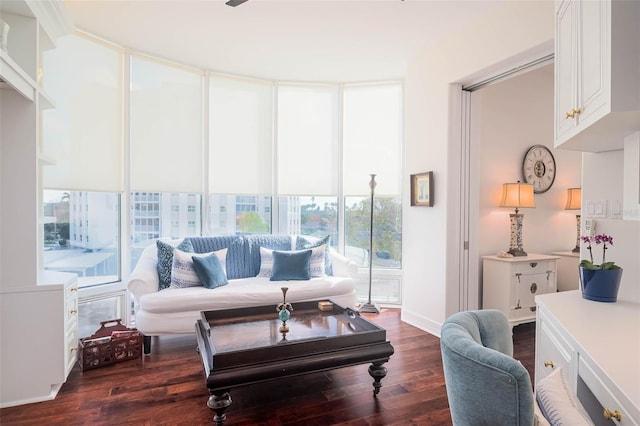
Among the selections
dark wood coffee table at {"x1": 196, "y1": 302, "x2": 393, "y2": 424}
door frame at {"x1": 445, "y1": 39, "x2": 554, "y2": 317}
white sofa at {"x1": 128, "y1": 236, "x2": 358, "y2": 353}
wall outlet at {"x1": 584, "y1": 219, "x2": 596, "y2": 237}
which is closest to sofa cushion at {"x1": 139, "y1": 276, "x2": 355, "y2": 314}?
white sofa at {"x1": 128, "y1": 236, "x2": 358, "y2": 353}

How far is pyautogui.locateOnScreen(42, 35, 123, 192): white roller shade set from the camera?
317 cm

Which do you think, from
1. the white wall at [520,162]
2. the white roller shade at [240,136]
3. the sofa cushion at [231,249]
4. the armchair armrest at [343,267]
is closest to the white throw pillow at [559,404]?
the white wall at [520,162]

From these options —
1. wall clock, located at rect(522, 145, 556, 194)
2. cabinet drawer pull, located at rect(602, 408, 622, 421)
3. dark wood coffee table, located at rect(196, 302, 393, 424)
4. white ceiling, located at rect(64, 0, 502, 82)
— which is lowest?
dark wood coffee table, located at rect(196, 302, 393, 424)

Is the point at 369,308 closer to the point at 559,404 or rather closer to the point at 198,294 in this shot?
the point at 198,294

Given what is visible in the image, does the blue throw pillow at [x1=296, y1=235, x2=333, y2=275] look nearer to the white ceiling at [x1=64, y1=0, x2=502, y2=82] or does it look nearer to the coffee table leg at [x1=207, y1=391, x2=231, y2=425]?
the white ceiling at [x1=64, y1=0, x2=502, y2=82]

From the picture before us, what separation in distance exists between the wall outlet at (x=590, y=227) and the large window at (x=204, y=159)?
2.56 m

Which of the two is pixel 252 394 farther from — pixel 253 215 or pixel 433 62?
pixel 433 62

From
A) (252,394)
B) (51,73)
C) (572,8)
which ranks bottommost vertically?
(252,394)

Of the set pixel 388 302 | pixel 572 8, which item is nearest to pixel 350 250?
pixel 388 302

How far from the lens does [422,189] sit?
150 inches

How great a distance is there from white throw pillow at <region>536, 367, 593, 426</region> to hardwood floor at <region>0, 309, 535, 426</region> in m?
1.26

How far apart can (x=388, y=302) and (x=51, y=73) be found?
4.33 metres

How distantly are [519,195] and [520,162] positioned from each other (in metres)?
0.57

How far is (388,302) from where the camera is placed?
15.4ft
